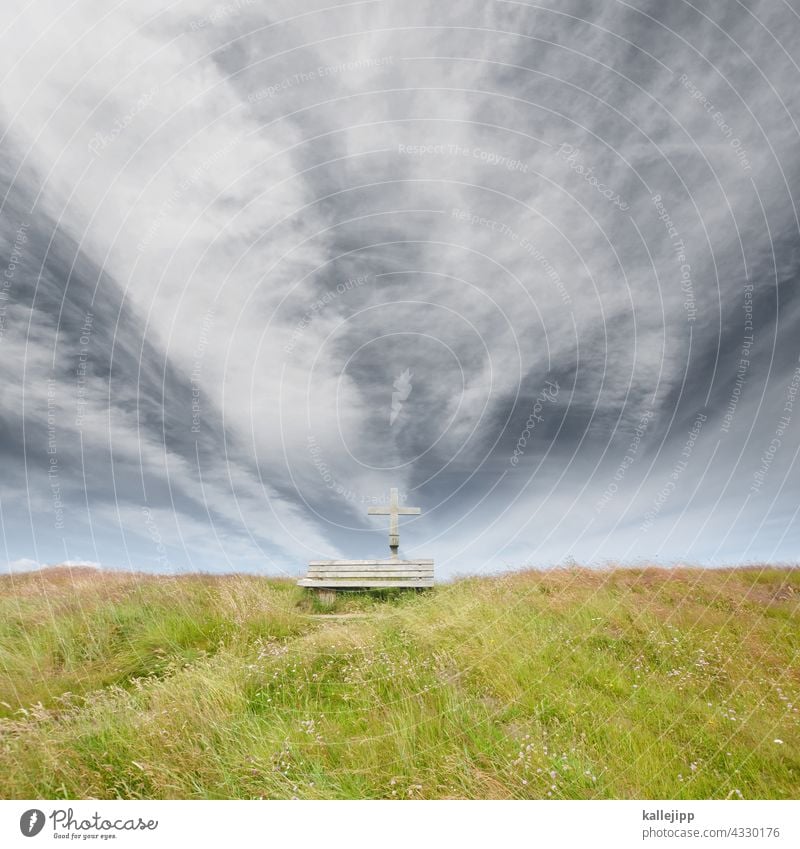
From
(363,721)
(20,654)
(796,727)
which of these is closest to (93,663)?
(20,654)

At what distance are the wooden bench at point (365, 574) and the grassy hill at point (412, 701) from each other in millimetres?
3763

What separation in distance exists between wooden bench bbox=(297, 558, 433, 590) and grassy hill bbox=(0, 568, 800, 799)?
3.76 metres

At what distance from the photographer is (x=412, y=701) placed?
14.5 feet

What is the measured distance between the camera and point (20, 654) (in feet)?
21.8

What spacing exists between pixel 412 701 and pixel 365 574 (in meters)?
8.61

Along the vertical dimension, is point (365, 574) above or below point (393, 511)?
below

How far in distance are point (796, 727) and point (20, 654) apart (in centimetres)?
973
